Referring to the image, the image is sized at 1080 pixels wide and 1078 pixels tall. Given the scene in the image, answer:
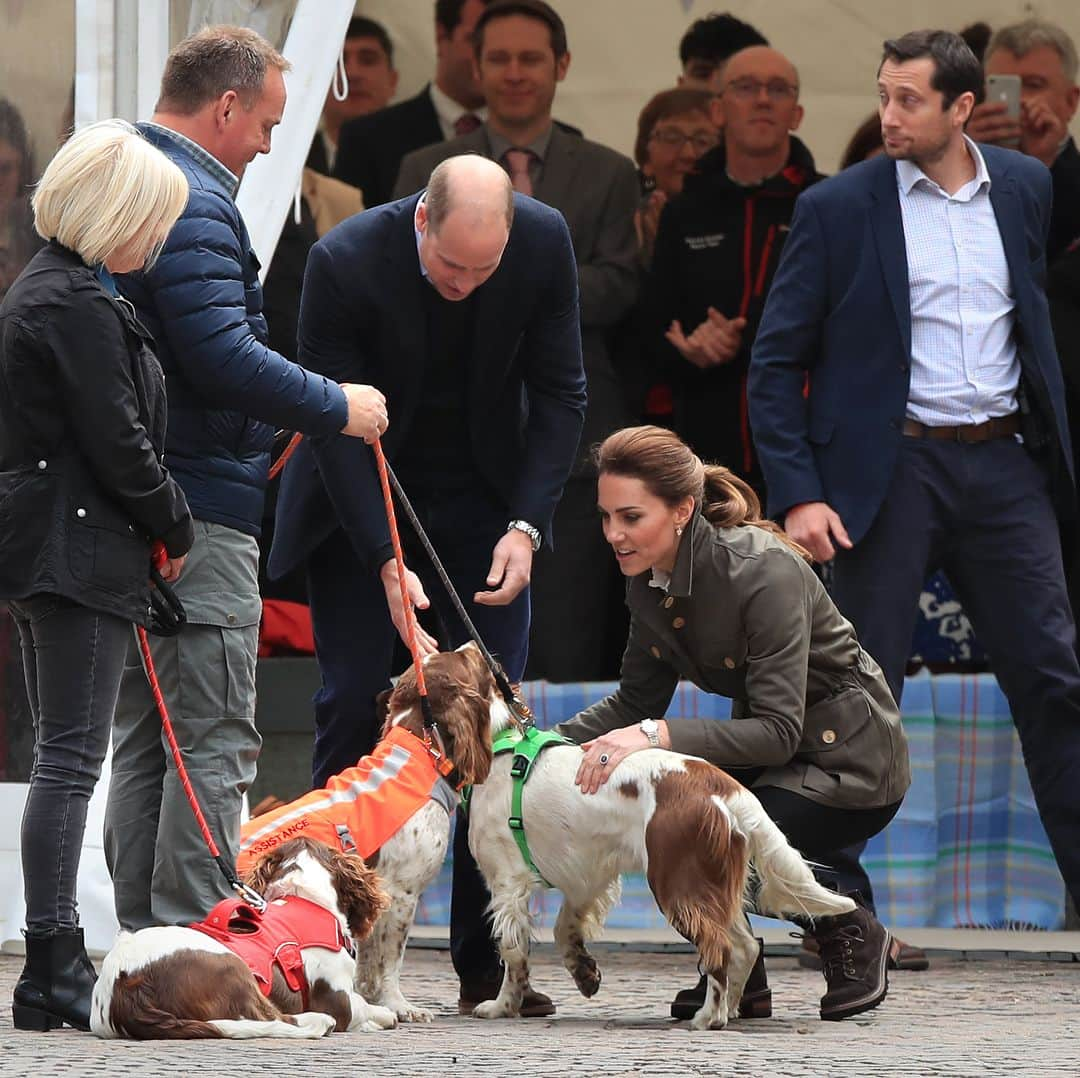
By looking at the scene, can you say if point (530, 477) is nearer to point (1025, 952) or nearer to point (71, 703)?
point (71, 703)

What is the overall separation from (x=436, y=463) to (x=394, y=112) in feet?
10.4

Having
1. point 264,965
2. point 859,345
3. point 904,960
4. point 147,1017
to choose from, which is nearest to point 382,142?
point 859,345

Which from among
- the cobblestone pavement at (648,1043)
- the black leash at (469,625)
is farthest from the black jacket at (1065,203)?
the black leash at (469,625)

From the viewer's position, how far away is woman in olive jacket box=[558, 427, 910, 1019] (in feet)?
15.0

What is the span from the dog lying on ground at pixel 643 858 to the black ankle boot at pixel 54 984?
892 mm

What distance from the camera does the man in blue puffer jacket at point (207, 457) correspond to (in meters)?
4.46

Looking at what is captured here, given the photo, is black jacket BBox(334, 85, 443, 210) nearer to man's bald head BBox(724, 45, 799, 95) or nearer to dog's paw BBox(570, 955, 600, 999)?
man's bald head BBox(724, 45, 799, 95)

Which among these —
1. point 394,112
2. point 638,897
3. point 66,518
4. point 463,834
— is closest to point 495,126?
point 394,112

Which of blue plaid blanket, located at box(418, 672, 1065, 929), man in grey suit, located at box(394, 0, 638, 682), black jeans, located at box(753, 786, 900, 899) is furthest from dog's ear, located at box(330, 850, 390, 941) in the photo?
man in grey suit, located at box(394, 0, 638, 682)

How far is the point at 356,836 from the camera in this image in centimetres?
459

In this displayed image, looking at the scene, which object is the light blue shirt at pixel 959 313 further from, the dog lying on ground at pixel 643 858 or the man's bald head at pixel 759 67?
the man's bald head at pixel 759 67

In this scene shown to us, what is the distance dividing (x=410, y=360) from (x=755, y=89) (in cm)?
299

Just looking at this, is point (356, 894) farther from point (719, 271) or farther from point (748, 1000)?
point (719, 271)

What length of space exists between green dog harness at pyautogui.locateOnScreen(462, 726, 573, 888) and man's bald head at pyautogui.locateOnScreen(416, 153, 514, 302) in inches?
39.8
